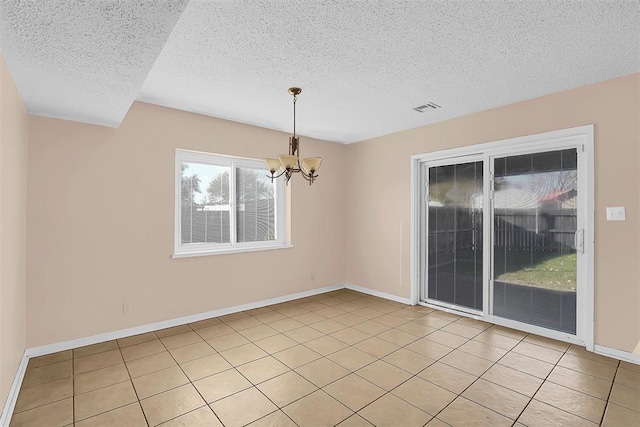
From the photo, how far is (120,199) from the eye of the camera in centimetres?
338

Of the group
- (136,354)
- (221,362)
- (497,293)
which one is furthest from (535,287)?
(136,354)

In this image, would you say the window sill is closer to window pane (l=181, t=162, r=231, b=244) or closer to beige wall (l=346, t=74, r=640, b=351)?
window pane (l=181, t=162, r=231, b=244)

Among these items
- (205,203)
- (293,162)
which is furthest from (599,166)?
(205,203)

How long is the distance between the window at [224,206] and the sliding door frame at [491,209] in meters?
2.01

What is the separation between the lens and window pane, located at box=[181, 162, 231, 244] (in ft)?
13.0

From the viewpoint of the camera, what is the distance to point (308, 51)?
2371 millimetres

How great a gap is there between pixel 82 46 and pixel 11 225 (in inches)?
57.7

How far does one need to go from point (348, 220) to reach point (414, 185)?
143 cm

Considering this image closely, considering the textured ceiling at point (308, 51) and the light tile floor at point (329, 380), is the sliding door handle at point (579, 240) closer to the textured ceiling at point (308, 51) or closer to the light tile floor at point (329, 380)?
the light tile floor at point (329, 380)

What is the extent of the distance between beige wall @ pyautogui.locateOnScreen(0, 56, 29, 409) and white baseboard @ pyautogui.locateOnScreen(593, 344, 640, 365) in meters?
4.71

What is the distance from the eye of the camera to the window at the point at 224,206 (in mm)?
3949

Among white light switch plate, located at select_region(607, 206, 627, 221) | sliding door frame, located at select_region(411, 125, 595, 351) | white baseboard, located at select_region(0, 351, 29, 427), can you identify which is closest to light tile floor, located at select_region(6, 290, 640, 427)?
white baseboard, located at select_region(0, 351, 29, 427)

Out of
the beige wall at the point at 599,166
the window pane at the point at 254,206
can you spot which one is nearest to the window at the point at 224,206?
the window pane at the point at 254,206

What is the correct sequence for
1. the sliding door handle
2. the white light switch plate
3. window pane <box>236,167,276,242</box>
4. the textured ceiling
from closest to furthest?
1. the textured ceiling
2. the white light switch plate
3. the sliding door handle
4. window pane <box>236,167,276,242</box>
